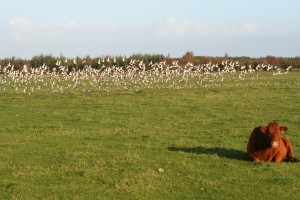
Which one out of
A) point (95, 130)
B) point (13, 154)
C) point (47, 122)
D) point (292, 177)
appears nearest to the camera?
point (292, 177)

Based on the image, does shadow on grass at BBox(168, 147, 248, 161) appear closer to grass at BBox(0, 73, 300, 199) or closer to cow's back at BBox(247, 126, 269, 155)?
grass at BBox(0, 73, 300, 199)

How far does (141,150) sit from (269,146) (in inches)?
139

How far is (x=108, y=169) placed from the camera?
39.5 ft

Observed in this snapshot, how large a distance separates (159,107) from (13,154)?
490 inches

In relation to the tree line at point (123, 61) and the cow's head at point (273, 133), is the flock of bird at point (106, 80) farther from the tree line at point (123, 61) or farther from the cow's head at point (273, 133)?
the cow's head at point (273, 133)

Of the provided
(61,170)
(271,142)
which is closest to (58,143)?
(61,170)

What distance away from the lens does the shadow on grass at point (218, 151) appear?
538 inches

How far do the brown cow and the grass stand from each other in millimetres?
349

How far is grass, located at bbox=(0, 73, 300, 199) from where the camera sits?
10539 mm

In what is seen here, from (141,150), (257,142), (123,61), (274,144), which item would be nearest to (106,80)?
(123,61)

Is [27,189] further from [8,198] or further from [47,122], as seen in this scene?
[47,122]

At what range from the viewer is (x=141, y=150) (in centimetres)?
1450

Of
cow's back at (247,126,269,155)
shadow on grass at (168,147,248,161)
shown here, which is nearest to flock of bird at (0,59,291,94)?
shadow on grass at (168,147,248,161)

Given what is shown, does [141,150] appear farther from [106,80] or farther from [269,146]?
[106,80]
